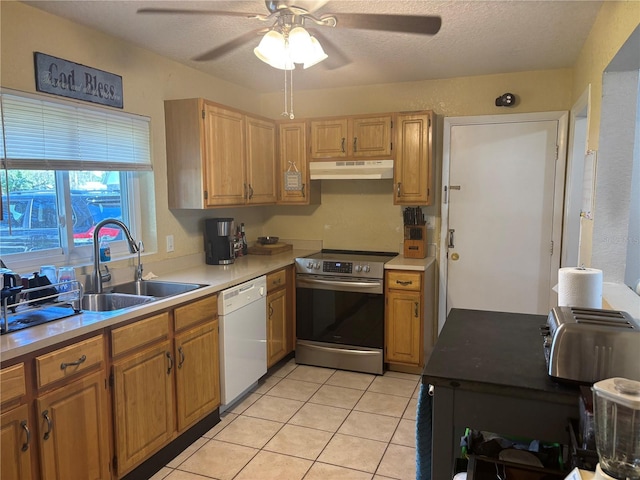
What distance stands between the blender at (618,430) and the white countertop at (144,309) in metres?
1.83

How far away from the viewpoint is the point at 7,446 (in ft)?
5.41

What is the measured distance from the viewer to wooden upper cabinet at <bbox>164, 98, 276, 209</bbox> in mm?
3148

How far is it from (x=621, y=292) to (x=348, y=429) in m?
1.71

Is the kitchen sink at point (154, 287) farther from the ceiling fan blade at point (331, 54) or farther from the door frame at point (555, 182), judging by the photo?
the door frame at point (555, 182)

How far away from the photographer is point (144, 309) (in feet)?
7.43

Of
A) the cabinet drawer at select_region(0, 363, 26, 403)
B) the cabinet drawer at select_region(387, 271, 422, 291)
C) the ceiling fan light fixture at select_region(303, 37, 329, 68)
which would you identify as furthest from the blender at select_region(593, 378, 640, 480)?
the cabinet drawer at select_region(387, 271, 422, 291)

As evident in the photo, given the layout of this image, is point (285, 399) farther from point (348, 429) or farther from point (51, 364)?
point (51, 364)

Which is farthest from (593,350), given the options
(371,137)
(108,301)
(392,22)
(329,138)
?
(329,138)

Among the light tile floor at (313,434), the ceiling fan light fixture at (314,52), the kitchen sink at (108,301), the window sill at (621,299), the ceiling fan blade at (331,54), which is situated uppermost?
the ceiling fan blade at (331,54)

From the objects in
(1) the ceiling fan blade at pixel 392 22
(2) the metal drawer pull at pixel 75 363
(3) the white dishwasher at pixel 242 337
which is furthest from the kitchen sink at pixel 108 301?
(1) the ceiling fan blade at pixel 392 22

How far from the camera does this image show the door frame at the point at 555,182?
3.63 m

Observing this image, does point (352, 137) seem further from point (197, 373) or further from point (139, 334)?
point (139, 334)

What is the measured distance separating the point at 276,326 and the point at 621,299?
234cm

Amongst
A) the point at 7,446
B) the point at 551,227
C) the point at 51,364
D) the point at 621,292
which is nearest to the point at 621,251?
the point at 621,292
